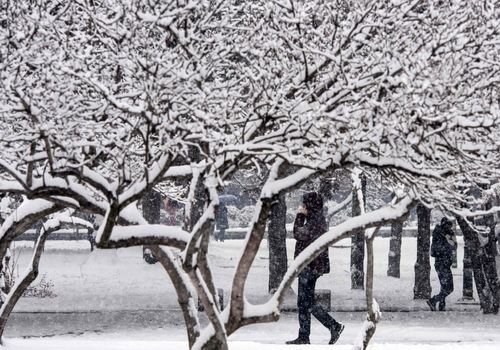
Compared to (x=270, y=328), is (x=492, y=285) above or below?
above

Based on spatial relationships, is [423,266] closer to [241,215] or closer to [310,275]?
[310,275]

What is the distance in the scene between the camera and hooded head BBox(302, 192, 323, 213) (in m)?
14.4

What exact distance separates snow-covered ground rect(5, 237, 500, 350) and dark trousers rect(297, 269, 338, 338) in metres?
0.62

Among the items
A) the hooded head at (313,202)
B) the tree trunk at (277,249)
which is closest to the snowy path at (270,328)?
the hooded head at (313,202)

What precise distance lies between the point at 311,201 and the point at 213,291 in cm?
564

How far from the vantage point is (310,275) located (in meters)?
14.2

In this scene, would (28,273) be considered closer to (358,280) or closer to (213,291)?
(213,291)

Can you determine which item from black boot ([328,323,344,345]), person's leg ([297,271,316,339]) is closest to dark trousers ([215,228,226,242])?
person's leg ([297,271,316,339])

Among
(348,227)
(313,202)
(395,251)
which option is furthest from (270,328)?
(395,251)

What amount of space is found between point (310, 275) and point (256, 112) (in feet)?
20.7

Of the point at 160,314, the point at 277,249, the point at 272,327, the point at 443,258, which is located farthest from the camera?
the point at 277,249

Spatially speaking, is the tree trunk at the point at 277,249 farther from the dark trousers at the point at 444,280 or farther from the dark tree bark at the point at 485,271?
the dark tree bark at the point at 485,271

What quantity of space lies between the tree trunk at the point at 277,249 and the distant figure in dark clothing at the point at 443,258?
345 cm

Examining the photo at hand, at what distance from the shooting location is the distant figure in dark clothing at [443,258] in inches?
774
